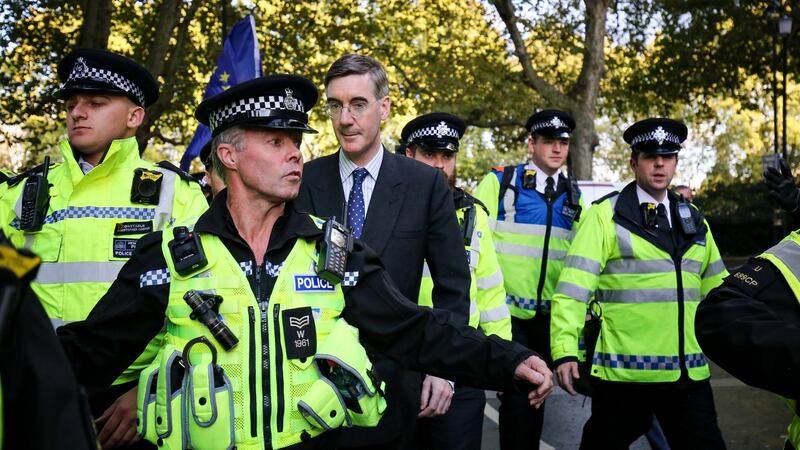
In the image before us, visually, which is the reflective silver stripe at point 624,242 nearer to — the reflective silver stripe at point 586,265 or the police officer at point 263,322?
the reflective silver stripe at point 586,265

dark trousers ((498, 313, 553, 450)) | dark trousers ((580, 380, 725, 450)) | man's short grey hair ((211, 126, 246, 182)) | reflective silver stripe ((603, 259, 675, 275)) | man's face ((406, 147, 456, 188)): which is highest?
man's face ((406, 147, 456, 188))

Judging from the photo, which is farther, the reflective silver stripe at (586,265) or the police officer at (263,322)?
the reflective silver stripe at (586,265)

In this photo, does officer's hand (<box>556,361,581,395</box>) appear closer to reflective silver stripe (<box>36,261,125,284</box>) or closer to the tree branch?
reflective silver stripe (<box>36,261,125,284</box>)

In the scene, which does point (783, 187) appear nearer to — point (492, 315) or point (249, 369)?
point (492, 315)

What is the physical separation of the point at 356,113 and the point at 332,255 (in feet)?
4.74

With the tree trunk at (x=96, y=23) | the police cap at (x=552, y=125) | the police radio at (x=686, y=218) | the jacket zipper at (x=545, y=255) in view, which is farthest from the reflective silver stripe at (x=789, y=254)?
the tree trunk at (x=96, y=23)

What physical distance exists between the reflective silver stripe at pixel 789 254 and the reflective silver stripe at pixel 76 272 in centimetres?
270

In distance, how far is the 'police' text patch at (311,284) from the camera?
281 cm

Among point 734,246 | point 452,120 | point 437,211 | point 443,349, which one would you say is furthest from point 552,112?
point 734,246

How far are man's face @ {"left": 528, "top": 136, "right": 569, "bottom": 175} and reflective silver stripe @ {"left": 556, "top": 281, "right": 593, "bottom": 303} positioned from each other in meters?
1.73

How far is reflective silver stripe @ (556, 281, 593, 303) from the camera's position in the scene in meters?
5.18

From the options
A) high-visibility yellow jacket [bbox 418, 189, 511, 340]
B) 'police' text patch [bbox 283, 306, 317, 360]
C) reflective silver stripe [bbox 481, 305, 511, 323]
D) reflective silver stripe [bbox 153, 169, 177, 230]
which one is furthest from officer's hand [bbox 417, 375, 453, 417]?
'police' text patch [bbox 283, 306, 317, 360]

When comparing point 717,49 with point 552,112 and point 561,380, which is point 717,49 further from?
point 561,380

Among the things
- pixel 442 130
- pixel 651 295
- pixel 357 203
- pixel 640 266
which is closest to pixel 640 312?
pixel 651 295
